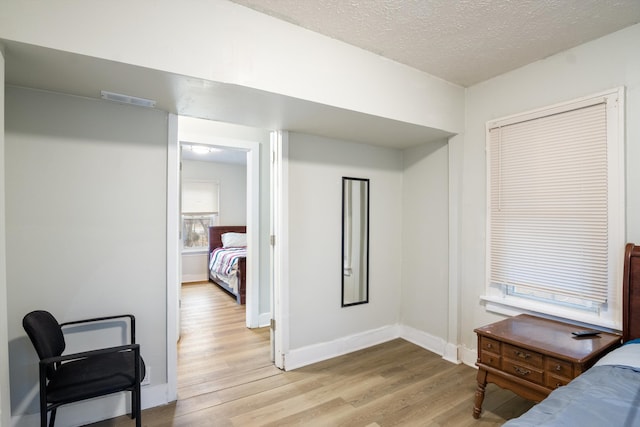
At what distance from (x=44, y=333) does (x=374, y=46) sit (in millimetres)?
2742

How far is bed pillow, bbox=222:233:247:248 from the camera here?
6.57 m

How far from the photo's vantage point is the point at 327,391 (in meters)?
2.49

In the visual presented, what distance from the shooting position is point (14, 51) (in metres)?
1.46

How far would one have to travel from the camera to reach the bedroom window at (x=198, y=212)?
22.1 ft

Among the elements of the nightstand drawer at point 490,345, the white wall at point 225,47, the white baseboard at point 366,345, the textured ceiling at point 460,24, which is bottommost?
the white baseboard at point 366,345

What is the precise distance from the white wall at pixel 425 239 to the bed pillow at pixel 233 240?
394 centimetres

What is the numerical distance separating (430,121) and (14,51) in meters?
2.73

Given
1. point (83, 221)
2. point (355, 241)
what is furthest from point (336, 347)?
point (83, 221)

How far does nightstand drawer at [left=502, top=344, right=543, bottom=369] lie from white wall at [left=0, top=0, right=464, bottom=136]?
181 cm

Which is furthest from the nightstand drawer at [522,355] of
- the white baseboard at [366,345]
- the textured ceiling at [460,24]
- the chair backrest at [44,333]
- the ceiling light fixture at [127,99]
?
the ceiling light fixture at [127,99]

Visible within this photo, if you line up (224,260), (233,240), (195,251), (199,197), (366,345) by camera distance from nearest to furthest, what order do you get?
(366,345) → (224,260) → (233,240) → (195,251) → (199,197)

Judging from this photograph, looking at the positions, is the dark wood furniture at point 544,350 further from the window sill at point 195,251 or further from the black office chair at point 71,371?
the window sill at point 195,251

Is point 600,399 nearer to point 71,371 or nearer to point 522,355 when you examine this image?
point 522,355

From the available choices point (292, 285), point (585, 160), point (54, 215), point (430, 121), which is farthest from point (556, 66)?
point (54, 215)
